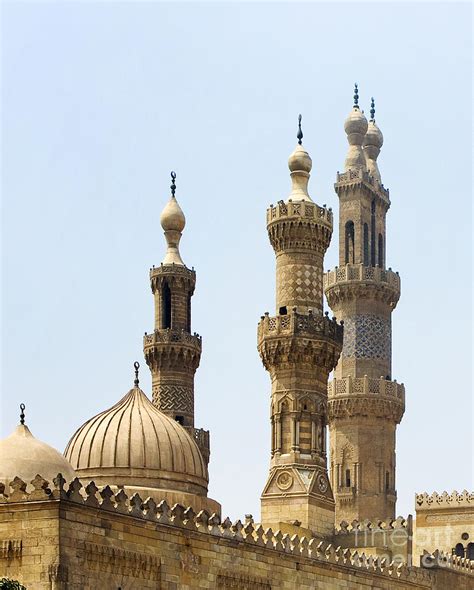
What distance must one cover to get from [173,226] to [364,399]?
27.6 ft

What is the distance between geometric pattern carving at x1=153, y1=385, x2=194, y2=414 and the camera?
43.9 metres

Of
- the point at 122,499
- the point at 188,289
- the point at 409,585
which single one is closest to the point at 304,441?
the point at 409,585

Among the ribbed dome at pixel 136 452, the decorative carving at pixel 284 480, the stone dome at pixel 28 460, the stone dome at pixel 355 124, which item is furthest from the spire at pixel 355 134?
the stone dome at pixel 28 460

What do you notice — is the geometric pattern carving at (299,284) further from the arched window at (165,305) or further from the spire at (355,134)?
the spire at (355,134)

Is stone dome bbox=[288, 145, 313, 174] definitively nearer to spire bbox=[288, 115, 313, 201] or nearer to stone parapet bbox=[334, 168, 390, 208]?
spire bbox=[288, 115, 313, 201]

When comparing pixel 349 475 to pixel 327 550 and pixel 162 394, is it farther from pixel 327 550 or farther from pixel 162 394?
pixel 327 550

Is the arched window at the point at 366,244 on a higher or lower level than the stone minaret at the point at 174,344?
higher

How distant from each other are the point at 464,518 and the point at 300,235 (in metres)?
9.62

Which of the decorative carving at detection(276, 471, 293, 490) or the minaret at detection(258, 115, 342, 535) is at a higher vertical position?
the minaret at detection(258, 115, 342, 535)

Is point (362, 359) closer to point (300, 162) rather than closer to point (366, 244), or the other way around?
point (366, 244)

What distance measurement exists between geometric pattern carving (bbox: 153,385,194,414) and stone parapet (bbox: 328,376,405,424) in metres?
5.92

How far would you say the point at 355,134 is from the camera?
5250cm

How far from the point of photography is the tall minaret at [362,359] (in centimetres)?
4800

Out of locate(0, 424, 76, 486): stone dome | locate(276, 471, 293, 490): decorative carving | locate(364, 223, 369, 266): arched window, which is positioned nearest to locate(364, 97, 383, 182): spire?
locate(364, 223, 369, 266): arched window
